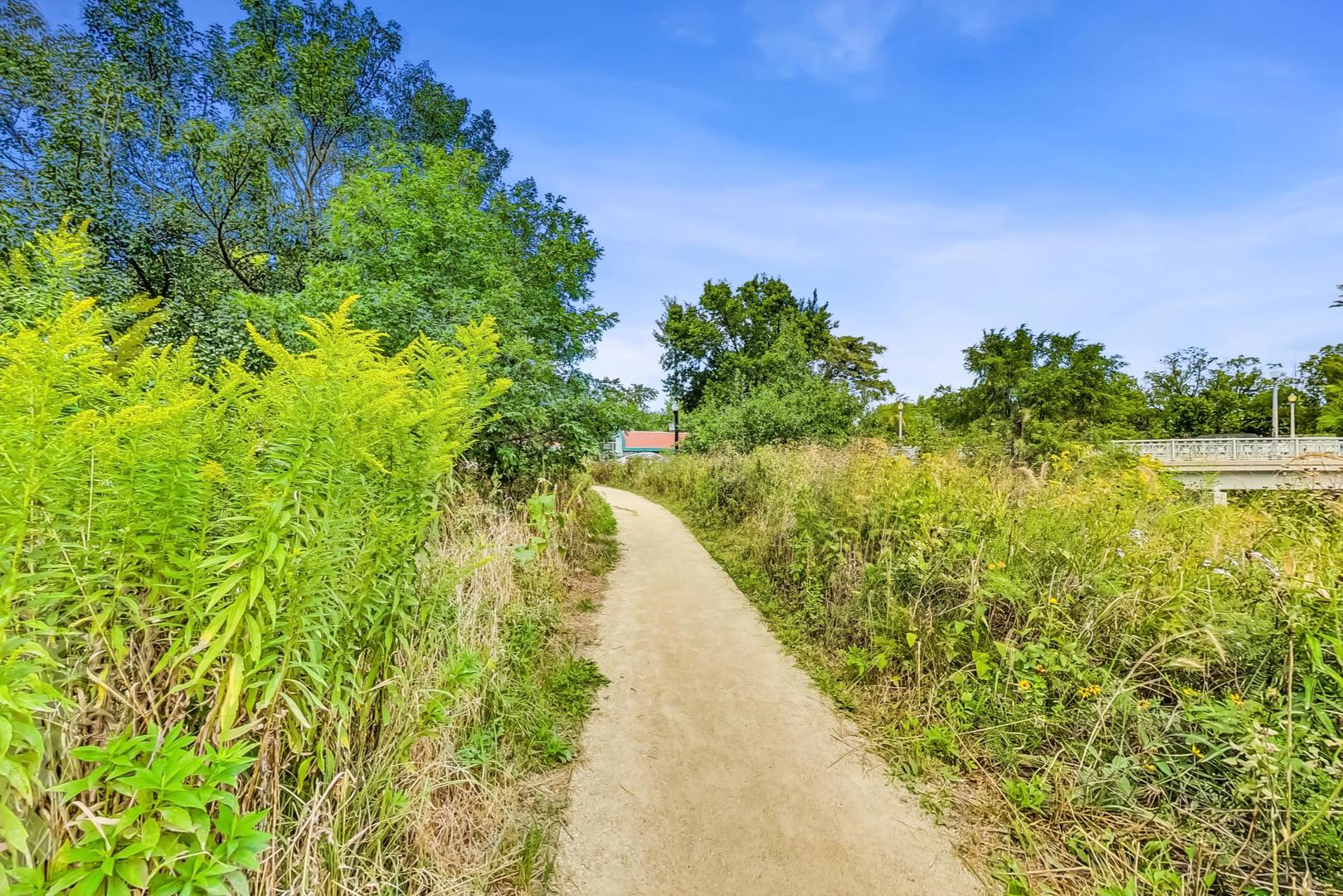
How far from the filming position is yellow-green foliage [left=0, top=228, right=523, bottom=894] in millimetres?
1111

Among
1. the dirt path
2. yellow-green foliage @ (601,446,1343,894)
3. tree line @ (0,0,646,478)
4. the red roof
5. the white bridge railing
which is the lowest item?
the dirt path

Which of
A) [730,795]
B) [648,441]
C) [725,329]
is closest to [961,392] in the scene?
[725,329]

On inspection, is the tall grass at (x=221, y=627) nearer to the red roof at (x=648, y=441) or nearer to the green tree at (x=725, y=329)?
the green tree at (x=725, y=329)

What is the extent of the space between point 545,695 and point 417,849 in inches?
64.6

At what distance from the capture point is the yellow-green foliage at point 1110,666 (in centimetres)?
202

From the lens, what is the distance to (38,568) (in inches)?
49.9

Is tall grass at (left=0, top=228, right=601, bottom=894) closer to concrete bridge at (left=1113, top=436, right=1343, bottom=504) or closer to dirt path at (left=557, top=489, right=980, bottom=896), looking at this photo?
dirt path at (left=557, top=489, right=980, bottom=896)

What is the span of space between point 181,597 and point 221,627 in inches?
5.4

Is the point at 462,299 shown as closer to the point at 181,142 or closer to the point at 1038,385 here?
the point at 181,142

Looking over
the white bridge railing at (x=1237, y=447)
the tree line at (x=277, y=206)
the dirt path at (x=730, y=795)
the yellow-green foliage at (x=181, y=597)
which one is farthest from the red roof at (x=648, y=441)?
the yellow-green foliage at (x=181, y=597)

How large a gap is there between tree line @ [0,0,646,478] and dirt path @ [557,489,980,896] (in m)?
3.63

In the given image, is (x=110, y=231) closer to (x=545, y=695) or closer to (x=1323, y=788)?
(x=545, y=695)

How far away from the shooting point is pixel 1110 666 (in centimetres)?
276

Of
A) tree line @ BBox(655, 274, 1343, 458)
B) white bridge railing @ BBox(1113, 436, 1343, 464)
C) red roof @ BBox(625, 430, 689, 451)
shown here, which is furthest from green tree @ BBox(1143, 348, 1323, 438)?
red roof @ BBox(625, 430, 689, 451)
